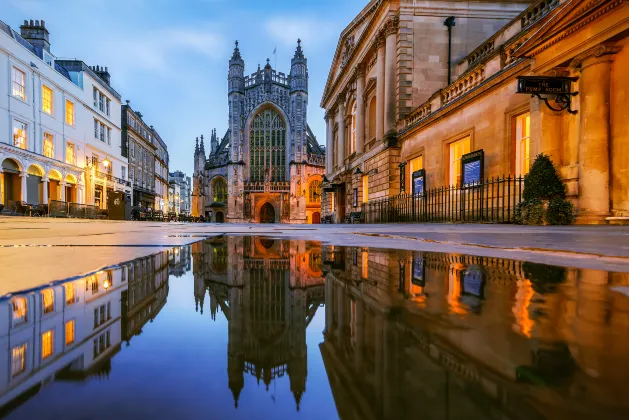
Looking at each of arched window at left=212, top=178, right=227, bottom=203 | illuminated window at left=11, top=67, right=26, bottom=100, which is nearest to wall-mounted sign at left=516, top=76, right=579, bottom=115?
illuminated window at left=11, top=67, right=26, bottom=100

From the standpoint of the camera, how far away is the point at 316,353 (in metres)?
0.59

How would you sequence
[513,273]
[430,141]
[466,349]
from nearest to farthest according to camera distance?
[466,349] < [513,273] < [430,141]

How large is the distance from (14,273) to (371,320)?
1.19m

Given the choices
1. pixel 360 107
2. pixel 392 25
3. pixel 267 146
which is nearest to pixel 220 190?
pixel 267 146

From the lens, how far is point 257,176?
4659 centimetres

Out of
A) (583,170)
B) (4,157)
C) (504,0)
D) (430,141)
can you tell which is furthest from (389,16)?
(4,157)

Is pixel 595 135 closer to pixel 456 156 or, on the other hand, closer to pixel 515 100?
pixel 515 100

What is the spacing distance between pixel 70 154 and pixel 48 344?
2930 cm

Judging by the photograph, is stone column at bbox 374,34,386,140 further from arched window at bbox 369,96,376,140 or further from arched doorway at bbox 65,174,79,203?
arched doorway at bbox 65,174,79,203

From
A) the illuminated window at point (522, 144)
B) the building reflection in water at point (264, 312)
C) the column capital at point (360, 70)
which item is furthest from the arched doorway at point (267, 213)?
the building reflection in water at point (264, 312)

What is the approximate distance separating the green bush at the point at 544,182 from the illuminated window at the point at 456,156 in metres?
3.98

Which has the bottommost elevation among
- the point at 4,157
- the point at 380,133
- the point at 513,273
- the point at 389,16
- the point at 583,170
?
the point at 513,273

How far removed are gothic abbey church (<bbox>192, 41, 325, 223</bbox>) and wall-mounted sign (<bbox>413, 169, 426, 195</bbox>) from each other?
30313mm

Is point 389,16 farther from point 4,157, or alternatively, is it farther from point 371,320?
point 4,157
